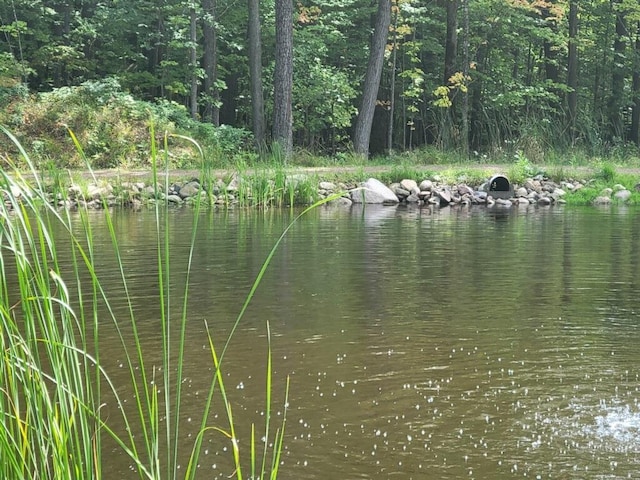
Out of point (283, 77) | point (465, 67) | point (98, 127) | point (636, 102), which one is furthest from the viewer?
point (636, 102)

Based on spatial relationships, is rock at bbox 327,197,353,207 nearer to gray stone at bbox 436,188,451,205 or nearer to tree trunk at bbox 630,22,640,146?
gray stone at bbox 436,188,451,205

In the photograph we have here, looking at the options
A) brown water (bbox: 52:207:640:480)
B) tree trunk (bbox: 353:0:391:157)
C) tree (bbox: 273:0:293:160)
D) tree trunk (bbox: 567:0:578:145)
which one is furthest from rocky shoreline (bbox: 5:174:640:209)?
tree trunk (bbox: 567:0:578:145)

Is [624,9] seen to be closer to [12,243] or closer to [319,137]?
[319,137]

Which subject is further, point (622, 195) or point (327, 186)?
point (622, 195)

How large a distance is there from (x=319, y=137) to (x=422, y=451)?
2269 centimetres

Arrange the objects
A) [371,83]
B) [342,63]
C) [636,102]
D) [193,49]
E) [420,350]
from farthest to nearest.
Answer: [636,102] → [342,63] → [371,83] → [193,49] → [420,350]

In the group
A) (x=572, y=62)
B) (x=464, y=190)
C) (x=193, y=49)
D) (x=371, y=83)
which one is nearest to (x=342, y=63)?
(x=371, y=83)

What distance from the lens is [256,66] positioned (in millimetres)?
20516

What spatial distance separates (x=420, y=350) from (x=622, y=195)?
13.0m

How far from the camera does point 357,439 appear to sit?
3.46 meters

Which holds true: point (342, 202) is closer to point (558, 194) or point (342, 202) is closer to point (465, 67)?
point (558, 194)

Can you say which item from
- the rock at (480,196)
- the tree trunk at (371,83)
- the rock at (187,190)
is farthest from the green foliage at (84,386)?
the tree trunk at (371,83)

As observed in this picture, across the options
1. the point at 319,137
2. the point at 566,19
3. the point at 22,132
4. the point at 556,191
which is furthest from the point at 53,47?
the point at 566,19

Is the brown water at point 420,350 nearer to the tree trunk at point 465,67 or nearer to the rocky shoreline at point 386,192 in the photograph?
the rocky shoreline at point 386,192
